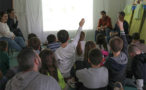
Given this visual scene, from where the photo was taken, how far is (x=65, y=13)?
6820mm

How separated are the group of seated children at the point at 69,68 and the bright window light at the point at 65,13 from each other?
3545mm

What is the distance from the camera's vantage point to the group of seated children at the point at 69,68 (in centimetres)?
119

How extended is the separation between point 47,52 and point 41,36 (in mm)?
4871

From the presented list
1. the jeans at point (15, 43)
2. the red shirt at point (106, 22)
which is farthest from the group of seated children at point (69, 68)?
the red shirt at point (106, 22)

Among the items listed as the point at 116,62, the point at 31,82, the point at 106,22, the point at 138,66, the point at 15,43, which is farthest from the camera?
the point at 106,22

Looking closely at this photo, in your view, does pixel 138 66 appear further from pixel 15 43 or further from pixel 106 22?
pixel 106 22

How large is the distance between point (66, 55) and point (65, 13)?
4472 mm

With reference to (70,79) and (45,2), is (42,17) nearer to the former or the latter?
(45,2)

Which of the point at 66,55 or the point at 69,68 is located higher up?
the point at 66,55

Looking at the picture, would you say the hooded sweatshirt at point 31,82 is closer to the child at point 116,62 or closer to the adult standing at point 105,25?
the child at point 116,62

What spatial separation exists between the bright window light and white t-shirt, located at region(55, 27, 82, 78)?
4249mm

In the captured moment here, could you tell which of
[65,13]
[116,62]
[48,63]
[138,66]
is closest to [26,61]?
[48,63]

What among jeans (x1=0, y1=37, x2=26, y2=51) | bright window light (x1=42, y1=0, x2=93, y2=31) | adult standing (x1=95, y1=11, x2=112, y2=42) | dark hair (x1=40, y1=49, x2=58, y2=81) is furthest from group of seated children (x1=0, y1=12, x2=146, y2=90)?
bright window light (x1=42, y1=0, x2=93, y2=31)

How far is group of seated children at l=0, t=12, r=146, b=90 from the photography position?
1186 millimetres
